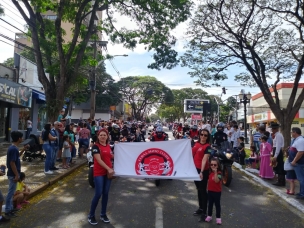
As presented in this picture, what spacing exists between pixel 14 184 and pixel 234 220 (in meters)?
4.24

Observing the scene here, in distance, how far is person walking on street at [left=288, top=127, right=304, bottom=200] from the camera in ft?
23.6

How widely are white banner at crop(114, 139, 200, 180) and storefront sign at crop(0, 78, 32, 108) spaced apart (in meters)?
13.5

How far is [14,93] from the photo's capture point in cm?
1895

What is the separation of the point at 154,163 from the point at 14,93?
1547cm

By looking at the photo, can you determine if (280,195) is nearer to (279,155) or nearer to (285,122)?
(279,155)

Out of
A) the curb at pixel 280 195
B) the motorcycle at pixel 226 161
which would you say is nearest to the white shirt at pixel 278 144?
the curb at pixel 280 195

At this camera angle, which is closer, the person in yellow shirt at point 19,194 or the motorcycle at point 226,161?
the person in yellow shirt at point 19,194

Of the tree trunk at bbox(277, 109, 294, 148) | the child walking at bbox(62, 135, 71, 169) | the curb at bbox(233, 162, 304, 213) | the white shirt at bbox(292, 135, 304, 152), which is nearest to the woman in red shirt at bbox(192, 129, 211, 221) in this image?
the curb at bbox(233, 162, 304, 213)

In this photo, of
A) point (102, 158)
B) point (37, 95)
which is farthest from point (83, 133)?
point (37, 95)

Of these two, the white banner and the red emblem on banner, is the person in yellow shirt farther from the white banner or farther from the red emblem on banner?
the red emblem on banner

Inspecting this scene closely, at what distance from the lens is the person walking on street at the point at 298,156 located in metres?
7.20

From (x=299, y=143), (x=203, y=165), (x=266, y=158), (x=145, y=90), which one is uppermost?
(x=145, y=90)

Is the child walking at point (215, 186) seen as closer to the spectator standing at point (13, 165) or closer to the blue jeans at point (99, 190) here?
the blue jeans at point (99, 190)

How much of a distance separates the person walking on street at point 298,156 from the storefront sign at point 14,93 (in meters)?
15.4
